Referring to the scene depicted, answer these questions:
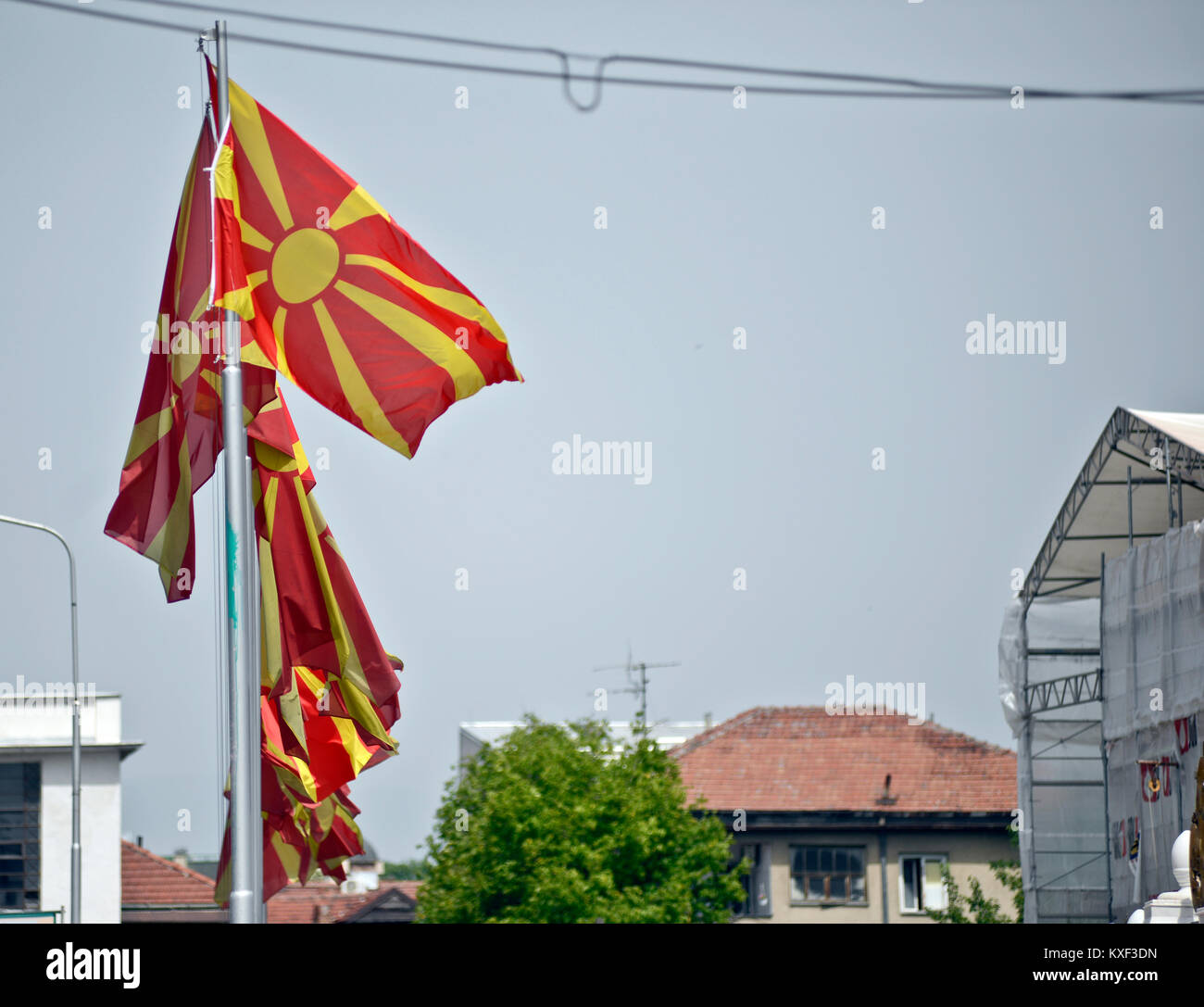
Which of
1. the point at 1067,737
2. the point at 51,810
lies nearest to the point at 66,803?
the point at 51,810

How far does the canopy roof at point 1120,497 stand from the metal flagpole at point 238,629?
16135 millimetres

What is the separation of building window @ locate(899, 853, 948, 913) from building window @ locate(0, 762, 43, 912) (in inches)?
867

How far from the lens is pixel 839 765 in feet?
157

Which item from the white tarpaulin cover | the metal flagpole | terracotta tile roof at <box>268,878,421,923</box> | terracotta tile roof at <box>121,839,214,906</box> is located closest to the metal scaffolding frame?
the white tarpaulin cover

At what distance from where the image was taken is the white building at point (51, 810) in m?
39.6

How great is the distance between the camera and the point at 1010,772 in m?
46.9

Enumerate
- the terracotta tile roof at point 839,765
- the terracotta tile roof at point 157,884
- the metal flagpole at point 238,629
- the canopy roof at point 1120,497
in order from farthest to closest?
1. the terracotta tile roof at point 839,765
2. the terracotta tile roof at point 157,884
3. the canopy roof at point 1120,497
4. the metal flagpole at point 238,629

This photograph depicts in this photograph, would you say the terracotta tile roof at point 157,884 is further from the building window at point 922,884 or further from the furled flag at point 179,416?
the furled flag at point 179,416

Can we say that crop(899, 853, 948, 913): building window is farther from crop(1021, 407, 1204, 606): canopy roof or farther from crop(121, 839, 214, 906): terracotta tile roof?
crop(121, 839, 214, 906): terracotta tile roof

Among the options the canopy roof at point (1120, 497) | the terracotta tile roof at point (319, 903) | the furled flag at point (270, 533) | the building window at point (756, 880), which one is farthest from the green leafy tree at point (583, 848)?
the furled flag at point (270, 533)
